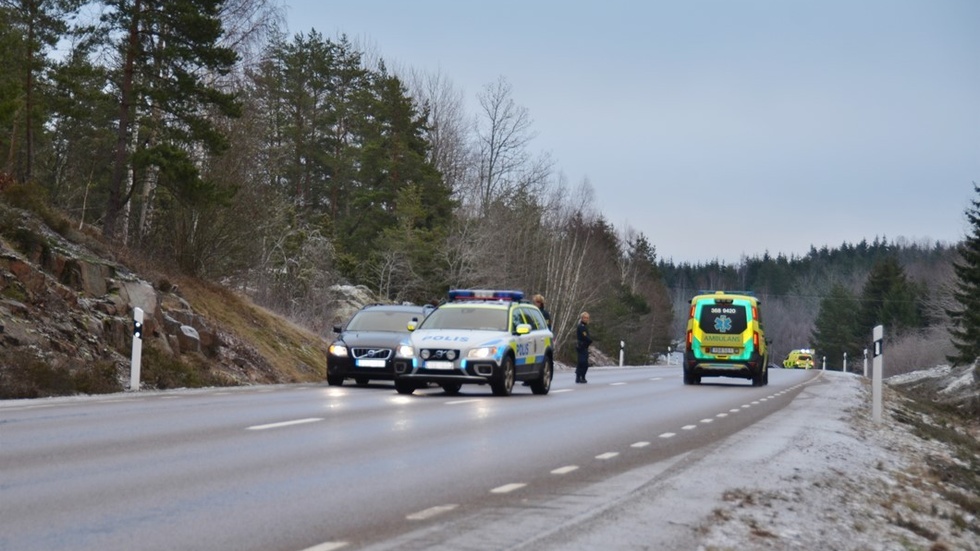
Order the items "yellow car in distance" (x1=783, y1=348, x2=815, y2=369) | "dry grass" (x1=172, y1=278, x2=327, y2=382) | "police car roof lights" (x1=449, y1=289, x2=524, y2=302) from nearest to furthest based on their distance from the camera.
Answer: "police car roof lights" (x1=449, y1=289, x2=524, y2=302) → "dry grass" (x1=172, y1=278, x2=327, y2=382) → "yellow car in distance" (x1=783, y1=348, x2=815, y2=369)

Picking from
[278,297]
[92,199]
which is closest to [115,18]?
[278,297]

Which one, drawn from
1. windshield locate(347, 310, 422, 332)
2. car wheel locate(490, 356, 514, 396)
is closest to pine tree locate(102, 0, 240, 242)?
windshield locate(347, 310, 422, 332)

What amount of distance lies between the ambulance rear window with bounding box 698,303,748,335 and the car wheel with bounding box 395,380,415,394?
1186cm

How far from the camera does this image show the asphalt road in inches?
292

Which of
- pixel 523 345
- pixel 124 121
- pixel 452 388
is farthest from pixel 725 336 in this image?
pixel 124 121

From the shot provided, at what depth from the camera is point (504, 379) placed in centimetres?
2275

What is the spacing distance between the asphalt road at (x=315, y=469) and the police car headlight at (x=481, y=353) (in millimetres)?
2184

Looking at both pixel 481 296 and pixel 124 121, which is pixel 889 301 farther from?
pixel 481 296

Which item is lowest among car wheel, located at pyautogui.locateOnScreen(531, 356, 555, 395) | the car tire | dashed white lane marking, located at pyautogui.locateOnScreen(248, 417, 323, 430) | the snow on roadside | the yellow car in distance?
the snow on roadside

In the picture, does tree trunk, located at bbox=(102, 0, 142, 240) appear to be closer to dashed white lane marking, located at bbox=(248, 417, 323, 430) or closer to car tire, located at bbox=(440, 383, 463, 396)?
car tire, located at bbox=(440, 383, 463, 396)

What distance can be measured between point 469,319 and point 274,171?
19456mm

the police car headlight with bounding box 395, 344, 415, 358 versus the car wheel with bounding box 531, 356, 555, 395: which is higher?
the police car headlight with bounding box 395, 344, 415, 358

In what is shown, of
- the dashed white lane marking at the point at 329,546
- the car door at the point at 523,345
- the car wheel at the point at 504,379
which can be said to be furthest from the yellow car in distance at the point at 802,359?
the dashed white lane marking at the point at 329,546

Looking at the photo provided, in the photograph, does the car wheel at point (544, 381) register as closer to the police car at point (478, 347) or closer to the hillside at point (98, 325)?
the police car at point (478, 347)
